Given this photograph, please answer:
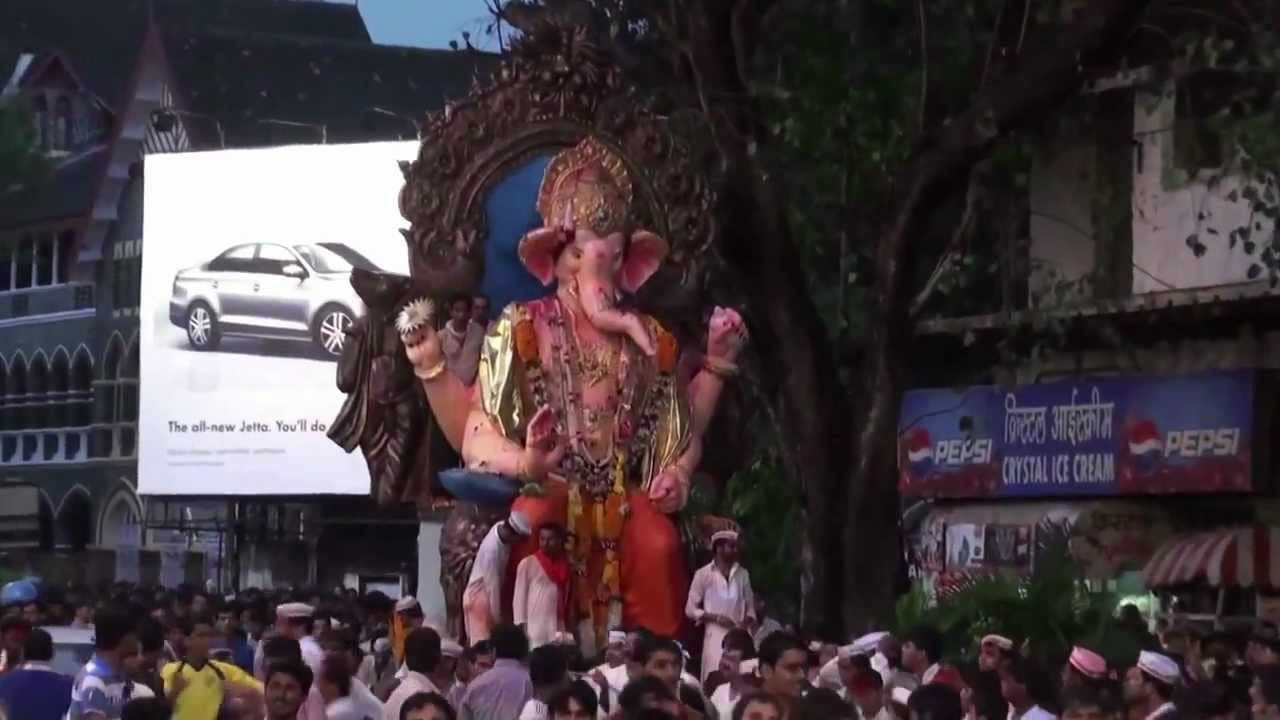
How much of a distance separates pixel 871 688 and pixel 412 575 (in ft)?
105

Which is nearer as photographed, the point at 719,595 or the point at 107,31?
the point at 719,595

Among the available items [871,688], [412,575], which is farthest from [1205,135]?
[412,575]

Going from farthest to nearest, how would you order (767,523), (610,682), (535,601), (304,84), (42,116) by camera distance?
(42,116) → (304,84) → (767,523) → (535,601) → (610,682)

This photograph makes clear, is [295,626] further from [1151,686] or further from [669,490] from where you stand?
[1151,686]

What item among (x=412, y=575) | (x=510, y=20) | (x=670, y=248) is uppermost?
(x=510, y=20)

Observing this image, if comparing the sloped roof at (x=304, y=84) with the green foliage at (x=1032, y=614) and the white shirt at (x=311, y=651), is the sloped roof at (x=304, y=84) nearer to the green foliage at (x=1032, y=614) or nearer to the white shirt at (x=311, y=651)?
the green foliage at (x=1032, y=614)

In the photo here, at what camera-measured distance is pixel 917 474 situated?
27.0 metres

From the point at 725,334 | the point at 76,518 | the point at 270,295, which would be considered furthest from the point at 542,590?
the point at 76,518

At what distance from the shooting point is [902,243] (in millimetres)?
15531

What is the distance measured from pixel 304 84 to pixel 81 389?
23.4 ft

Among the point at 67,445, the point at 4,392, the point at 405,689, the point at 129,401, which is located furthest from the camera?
the point at 4,392

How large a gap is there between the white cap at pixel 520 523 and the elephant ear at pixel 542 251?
57.7 inches

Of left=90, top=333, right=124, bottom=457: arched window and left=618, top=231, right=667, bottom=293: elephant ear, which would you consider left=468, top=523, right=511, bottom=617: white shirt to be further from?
left=90, top=333, right=124, bottom=457: arched window

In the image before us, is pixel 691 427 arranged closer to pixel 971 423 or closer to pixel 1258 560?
pixel 1258 560
